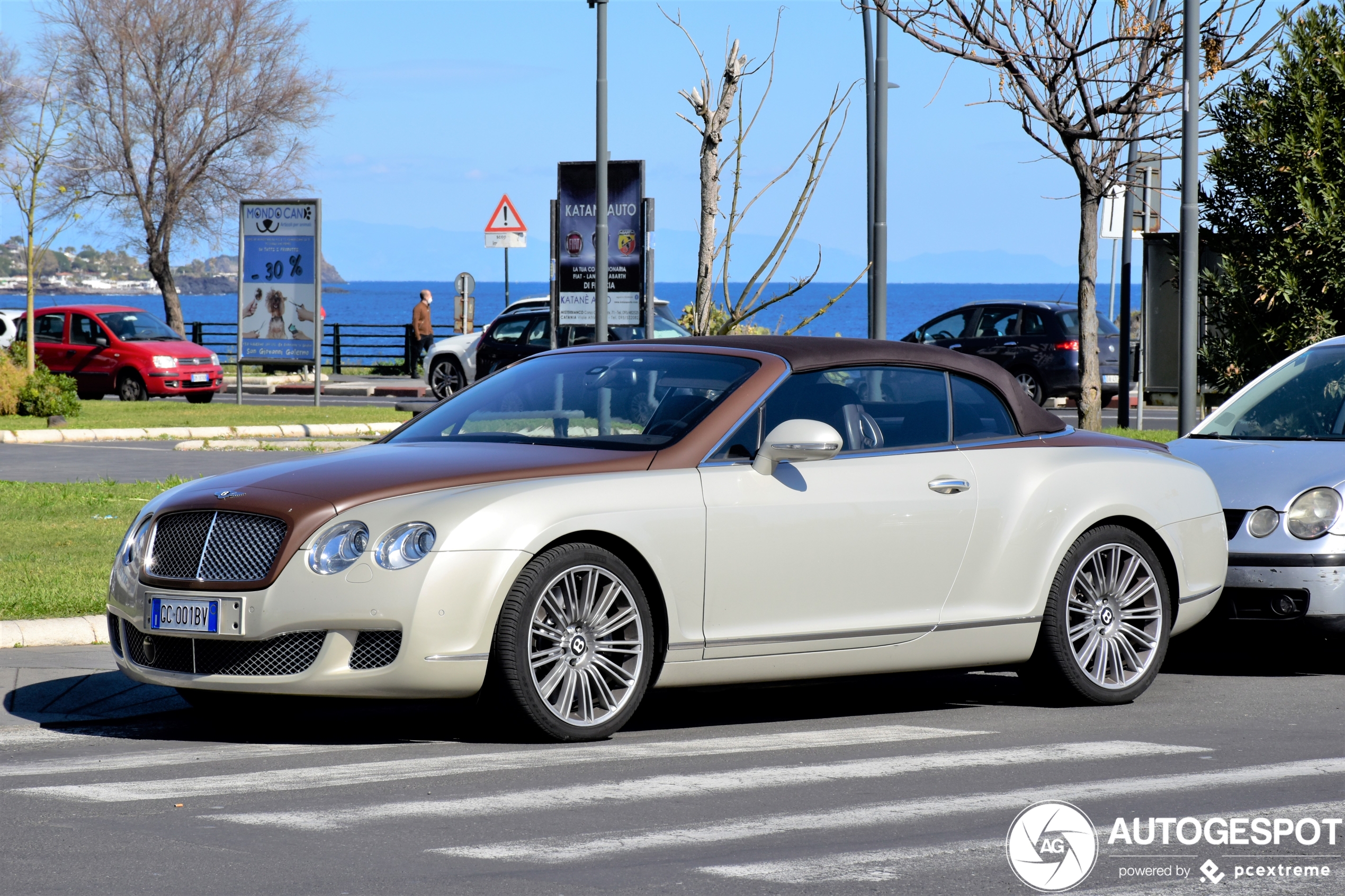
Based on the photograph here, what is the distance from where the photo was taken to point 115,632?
7195 mm

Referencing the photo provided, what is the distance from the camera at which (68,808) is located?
19.0ft

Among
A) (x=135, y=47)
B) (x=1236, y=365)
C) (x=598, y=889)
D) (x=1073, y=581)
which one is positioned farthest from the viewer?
(x=135, y=47)

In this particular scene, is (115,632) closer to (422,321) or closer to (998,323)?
(998,323)

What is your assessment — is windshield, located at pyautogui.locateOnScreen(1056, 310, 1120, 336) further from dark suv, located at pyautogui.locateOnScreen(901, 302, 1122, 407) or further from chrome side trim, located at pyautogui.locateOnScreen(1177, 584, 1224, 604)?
chrome side trim, located at pyautogui.locateOnScreen(1177, 584, 1224, 604)

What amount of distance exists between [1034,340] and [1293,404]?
67.5 ft

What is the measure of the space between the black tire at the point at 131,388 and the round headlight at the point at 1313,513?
26.3 meters

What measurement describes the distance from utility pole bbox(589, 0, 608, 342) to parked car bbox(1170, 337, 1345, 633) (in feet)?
39.6

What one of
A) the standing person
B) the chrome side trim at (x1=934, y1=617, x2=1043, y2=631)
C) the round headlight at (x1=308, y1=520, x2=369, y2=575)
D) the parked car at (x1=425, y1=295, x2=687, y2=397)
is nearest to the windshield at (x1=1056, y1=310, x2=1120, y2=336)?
the parked car at (x1=425, y1=295, x2=687, y2=397)

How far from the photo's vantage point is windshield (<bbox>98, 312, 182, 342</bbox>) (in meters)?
32.9

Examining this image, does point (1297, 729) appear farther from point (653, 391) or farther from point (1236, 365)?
point (1236, 365)

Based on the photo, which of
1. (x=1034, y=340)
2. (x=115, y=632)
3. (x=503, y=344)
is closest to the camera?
(x=115, y=632)

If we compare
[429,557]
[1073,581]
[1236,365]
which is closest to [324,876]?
[429,557]

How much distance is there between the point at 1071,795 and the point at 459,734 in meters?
2.32

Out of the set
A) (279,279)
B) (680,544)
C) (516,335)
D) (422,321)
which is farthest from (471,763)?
(422,321)
